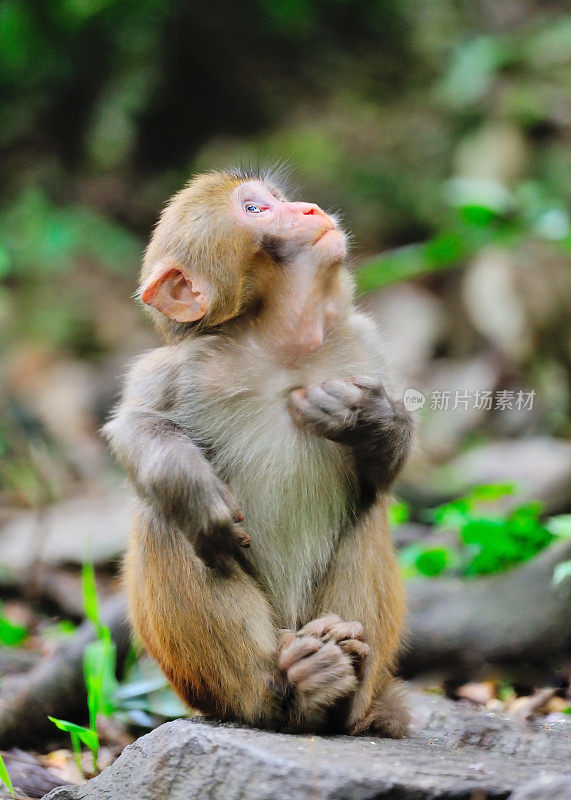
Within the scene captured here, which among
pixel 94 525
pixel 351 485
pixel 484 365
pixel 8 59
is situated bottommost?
pixel 351 485

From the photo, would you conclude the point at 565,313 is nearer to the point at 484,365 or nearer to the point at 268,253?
the point at 484,365

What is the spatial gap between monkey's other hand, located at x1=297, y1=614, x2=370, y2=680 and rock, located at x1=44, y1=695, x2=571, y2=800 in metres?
0.29

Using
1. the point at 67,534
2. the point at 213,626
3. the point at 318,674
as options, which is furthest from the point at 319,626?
the point at 67,534

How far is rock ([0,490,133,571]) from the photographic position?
7684 mm

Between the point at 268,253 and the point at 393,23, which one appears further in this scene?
the point at 393,23

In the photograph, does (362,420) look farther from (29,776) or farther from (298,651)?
(29,776)

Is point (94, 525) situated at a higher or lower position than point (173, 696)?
higher

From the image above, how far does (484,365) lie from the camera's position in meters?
10.4

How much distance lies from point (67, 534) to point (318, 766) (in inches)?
210

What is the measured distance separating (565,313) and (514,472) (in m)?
2.31

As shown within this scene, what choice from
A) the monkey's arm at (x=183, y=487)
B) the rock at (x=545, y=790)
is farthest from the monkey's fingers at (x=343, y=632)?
the rock at (x=545, y=790)

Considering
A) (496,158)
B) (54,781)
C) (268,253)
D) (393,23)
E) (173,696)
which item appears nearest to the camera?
(268,253)

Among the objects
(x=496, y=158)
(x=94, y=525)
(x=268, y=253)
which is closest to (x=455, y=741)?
(x=268, y=253)

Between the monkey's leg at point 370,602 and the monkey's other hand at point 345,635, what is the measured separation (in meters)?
0.08
